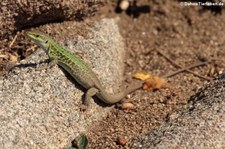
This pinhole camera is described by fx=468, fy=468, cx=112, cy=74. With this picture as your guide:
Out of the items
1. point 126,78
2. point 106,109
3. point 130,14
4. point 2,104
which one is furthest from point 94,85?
point 130,14

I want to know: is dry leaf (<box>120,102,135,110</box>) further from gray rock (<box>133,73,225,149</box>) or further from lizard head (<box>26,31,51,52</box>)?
lizard head (<box>26,31,51,52</box>)

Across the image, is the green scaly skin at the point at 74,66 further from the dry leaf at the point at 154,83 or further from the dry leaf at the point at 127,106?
the dry leaf at the point at 154,83

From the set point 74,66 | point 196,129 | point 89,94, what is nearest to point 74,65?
point 74,66

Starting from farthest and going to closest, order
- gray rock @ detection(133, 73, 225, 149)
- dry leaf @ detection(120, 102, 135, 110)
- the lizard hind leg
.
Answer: dry leaf @ detection(120, 102, 135, 110), the lizard hind leg, gray rock @ detection(133, 73, 225, 149)

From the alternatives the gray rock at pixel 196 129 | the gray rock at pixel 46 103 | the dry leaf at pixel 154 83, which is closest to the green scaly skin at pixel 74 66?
the gray rock at pixel 46 103

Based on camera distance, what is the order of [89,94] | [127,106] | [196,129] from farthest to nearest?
1. [127,106]
2. [89,94]
3. [196,129]

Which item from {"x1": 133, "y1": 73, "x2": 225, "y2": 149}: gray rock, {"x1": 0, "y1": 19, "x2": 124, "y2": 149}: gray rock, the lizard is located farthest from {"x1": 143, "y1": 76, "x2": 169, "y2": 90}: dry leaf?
{"x1": 133, "y1": 73, "x2": 225, "y2": 149}: gray rock

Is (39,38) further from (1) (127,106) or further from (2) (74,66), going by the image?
(1) (127,106)
